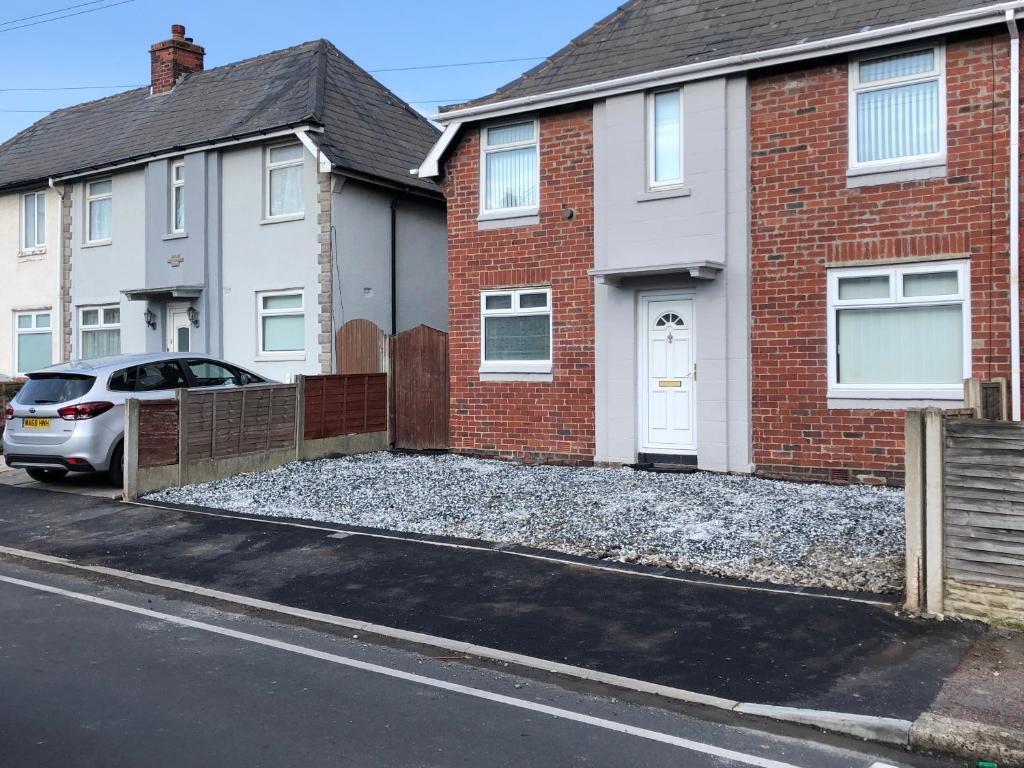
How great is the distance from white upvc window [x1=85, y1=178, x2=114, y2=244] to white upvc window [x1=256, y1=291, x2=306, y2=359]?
505 centimetres

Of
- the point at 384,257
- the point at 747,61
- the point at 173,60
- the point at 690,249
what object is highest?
the point at 173,60

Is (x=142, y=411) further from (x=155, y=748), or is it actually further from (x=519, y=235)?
(x=155, y=748)

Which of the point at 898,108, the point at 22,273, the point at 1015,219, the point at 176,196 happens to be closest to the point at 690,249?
the point at 898,108

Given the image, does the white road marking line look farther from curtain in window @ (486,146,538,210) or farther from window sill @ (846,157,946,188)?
curtain in window @ (486,146,538,210)

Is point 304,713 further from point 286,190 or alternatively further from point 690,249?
point 286,190

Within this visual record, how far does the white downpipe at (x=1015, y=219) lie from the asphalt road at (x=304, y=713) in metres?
7.62

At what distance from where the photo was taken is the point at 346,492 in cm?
1213

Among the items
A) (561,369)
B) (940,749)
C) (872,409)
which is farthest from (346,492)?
(940,749)

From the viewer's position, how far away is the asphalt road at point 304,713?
4641 mm

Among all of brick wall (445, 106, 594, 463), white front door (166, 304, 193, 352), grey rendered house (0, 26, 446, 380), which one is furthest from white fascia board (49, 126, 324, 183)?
brick wall (445, 106, 594, 463)

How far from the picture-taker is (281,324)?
19.5m

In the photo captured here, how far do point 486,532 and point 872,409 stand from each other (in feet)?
17.3

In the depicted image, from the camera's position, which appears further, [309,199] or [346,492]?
[309,199]

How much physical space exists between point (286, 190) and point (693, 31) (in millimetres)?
8732
